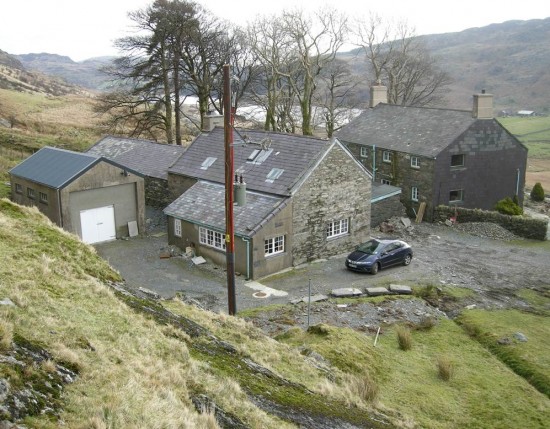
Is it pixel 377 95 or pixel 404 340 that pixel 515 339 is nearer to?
pixel 404 340

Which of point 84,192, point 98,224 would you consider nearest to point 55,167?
point 84,192

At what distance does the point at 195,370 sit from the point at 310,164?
69.0 ft

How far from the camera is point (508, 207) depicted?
40.0m

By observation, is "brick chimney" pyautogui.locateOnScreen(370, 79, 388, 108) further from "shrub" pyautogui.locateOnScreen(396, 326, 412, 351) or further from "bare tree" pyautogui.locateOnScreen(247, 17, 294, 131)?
"shrub" pyautogui.locateOnScreen(396, 326, 412, 351)

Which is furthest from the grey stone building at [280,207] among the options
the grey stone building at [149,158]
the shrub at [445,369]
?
the shrub at [445,369]

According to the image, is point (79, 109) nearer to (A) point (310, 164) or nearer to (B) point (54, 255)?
(A) point (310, 164)

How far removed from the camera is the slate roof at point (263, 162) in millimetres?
29375

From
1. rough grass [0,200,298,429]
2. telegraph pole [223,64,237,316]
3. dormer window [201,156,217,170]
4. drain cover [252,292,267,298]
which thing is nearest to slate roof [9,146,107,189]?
dormer window [201,156,217,170]

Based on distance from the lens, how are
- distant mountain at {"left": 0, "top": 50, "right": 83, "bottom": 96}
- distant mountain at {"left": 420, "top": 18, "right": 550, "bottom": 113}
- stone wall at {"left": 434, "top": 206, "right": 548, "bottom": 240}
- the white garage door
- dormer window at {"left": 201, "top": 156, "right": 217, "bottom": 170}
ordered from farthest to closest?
1. distant mountain at {"left": 420, "top": 18, "right": 550, "bottom": 113}
2. distant mountain at {"left": 0, "top": 50, "right": 83, "bottom": 96}
3. stone wall at {"left": 434, "top": 206, "right": 548, "bottom": 240}
4. dormer window at {"left": 201, "top": 156, "right": 217, "bottom": 170}
5. the white garage door

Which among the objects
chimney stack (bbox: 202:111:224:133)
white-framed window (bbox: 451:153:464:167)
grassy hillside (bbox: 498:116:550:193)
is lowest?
grassy hillside (bbox: 498:116:550:193)

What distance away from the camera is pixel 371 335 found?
61.5ft

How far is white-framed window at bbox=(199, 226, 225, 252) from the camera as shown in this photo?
28344 mm

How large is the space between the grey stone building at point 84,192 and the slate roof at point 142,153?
4.95 meters

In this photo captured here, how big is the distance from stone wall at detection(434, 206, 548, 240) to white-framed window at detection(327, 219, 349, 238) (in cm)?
1087
